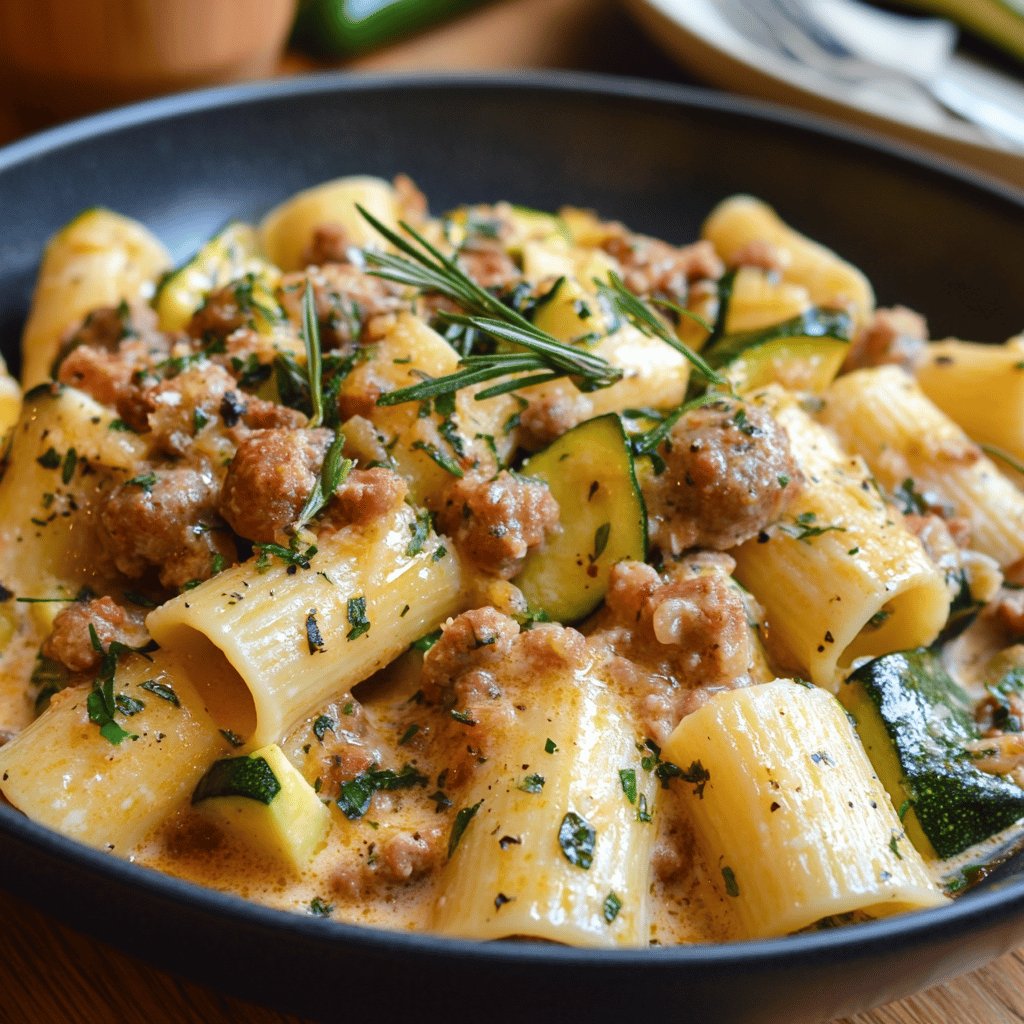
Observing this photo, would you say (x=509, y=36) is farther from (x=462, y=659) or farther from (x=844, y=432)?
(x=462, y=659)

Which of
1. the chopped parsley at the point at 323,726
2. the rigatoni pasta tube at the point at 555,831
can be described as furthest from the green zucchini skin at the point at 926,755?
the chopped parsley at the point at 323,726

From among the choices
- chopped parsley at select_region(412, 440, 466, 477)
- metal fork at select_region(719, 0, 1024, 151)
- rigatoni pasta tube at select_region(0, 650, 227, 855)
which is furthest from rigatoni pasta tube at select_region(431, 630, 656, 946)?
metal fork at select_region(719, 0, 1024, 151)

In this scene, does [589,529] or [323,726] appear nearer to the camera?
[323,726]

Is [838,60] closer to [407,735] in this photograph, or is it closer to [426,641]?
[426,641]

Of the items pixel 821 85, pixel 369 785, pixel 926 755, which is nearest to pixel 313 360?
pixel 369 785

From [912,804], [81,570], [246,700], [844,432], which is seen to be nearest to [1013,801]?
[912,804]

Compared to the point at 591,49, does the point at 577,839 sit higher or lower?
lower
